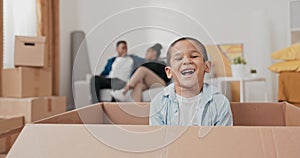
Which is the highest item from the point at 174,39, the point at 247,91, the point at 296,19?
the point at 296,19

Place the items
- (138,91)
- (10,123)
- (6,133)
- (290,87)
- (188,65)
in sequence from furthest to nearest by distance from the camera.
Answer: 1. (290,87)
2. (10,123)
3. (6,133)
4. (138,91)
5. (188,65)

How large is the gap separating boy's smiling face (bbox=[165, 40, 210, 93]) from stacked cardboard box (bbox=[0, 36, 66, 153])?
1.45 metres

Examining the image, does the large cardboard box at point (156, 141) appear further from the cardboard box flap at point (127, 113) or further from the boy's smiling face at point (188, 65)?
the cardboard box flap at point (127, 113)

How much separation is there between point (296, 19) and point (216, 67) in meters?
2.31

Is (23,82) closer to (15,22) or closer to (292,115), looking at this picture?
(15,22)

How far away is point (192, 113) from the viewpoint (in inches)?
32.1

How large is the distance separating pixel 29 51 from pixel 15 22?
62cm

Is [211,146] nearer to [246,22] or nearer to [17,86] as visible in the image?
[17,86]

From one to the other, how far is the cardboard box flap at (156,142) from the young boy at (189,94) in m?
0.26

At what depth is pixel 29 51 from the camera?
2244 millimetres

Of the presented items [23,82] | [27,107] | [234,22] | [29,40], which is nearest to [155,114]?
[27,107]

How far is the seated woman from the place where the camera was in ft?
2.87

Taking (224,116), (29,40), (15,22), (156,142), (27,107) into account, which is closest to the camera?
(156,142)

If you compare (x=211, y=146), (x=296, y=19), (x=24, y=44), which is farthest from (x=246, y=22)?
(x=211, y=146)
